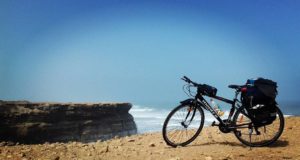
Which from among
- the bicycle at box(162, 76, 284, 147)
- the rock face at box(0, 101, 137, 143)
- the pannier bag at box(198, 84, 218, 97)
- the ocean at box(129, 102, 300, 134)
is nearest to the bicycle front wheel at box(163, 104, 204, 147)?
the bicycle at box(162, 76, 284, 147)

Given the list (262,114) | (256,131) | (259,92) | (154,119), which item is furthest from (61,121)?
(259,92)

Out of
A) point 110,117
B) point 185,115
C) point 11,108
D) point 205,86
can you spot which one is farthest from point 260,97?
point 110,117

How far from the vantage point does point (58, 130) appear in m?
56.9

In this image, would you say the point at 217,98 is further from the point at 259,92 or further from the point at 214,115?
the point at 259,92

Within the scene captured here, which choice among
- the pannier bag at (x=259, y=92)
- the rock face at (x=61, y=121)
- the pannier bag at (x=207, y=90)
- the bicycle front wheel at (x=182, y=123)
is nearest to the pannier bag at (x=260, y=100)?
the pannier bag at (x=259, y=92)

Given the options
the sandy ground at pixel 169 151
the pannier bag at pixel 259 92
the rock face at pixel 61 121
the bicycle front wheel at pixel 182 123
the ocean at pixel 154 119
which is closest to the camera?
the sandy ground at pixel 169 151

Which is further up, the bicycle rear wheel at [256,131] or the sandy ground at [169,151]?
the bicycle rear wheel at [256,131]

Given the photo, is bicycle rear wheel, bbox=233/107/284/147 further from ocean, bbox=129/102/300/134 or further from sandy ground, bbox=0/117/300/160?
ocean, bbox=129/102/300/134

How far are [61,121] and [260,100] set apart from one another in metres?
54.2

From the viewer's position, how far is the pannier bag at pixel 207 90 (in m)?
6.90

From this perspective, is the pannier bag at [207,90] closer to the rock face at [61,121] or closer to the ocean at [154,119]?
the ocean at [154,119]

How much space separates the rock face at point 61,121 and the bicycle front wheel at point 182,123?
4783 cm

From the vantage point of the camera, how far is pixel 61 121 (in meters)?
57.8

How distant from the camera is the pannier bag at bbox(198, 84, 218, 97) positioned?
22.6 ft
